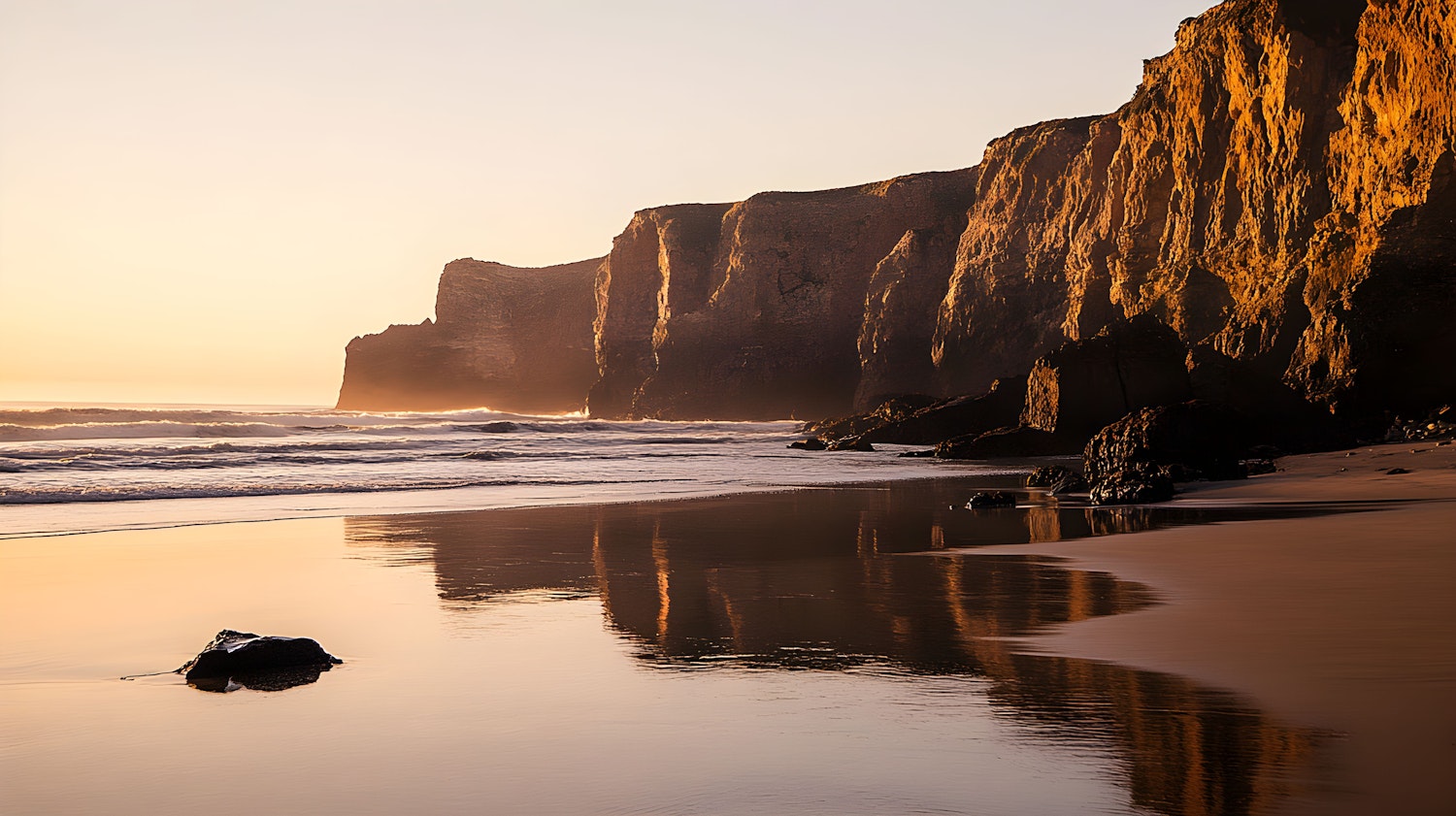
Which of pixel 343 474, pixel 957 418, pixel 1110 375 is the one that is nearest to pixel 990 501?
pixel 343 474

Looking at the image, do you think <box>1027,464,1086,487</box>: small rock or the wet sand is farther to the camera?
<box>1027,464,1086,487</box>: small rock

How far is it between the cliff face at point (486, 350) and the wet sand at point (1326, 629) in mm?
128807

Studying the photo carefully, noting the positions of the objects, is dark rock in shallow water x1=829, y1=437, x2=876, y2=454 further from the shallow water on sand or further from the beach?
the shallow water on sand

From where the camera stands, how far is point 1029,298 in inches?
2331

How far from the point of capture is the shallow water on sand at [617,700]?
3.75 meters

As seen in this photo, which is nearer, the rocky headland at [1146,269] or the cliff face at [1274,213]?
the cliff face at [1274,213]

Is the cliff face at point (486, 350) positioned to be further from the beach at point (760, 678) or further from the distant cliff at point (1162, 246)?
the beach at point (760, 678)

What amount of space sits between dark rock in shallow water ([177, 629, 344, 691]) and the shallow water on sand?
5.5 inches

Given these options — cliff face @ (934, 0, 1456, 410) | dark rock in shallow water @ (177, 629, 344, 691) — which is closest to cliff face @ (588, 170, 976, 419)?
cliff face @ (934, 0, 1456, 410)

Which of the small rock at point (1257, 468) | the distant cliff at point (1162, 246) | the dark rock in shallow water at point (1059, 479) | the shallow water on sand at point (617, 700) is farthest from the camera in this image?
the distant cliff at point (1162, 246)

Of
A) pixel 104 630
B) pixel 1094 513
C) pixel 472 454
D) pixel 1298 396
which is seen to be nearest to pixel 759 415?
pixel 472 454

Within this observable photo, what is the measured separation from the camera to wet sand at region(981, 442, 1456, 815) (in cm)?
384

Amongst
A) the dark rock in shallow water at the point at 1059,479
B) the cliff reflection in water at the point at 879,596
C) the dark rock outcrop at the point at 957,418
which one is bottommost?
the cliff reflection in water at the point at 879,596

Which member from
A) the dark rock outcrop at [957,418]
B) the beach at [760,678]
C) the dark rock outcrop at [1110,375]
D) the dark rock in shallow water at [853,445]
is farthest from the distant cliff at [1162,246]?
the beach at [760,678]
